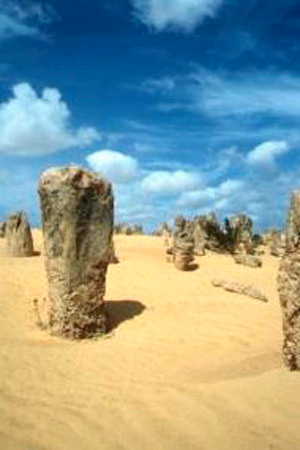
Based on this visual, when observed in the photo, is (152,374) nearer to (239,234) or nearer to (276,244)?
(239,234)

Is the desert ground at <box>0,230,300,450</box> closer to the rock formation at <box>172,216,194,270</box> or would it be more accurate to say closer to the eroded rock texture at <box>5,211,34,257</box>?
the rock formation at <box>172,216,194,270</box>

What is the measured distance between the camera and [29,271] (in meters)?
15.8

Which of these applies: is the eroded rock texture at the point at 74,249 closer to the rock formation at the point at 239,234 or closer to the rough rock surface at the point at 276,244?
the rough rock surface at the point at 276,244

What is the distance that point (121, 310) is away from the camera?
12688 mm

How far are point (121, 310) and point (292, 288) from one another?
642 cm

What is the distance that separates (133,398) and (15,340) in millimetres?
3979

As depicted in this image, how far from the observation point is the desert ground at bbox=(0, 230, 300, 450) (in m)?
5.21

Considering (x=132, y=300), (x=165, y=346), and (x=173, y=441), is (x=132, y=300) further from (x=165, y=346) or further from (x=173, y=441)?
(x=173, y=441)

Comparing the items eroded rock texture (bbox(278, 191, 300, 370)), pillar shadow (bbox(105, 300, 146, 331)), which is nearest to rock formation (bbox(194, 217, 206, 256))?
pillar shadow (bbox(105, 300, 146, 331))

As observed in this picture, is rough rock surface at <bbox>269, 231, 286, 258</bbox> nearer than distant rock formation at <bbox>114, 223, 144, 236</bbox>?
Yes

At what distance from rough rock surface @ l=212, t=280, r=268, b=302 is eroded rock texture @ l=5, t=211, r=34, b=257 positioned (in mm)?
6715

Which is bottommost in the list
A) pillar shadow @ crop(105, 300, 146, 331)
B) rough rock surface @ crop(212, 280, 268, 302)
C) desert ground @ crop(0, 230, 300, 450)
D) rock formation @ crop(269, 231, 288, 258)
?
desert ground @ crop(0, 230, 300, 450)

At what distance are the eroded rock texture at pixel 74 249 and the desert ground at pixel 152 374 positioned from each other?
0.43 metres

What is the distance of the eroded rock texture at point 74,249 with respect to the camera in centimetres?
1059
